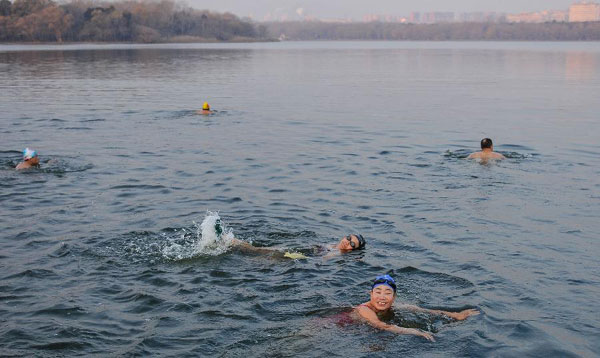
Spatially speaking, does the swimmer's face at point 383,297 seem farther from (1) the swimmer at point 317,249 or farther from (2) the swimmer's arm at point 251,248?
(2) the swimmer's arm at point 251,248

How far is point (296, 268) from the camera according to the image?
484 inches

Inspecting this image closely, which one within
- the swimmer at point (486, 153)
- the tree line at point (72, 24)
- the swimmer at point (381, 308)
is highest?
the tree line at point (72, 24)

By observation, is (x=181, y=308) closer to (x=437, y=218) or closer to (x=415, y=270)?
(x=415, y=270)

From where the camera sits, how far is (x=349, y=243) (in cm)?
1295

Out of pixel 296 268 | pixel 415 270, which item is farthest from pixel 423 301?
pixel 296 268

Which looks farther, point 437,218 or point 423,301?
point 437,218

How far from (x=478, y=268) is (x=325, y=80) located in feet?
140

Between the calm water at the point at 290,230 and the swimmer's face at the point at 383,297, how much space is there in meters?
0.41

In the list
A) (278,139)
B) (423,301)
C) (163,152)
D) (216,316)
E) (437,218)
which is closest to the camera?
(216,316)

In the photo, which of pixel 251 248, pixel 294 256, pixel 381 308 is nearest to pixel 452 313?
pixel 381 308

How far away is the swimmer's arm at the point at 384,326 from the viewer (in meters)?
9.71

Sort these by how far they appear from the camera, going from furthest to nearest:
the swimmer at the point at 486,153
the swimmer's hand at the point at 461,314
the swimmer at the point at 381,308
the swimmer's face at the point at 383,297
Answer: the swimmer at the point at 486,153
the swimmer's hand at the point at 461,314
the swimmer's face at the point at 383,297
the swimmer at the point at 381,308

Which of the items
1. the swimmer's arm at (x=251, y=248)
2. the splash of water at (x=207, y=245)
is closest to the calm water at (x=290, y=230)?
the splash of water at (x=207, y=245)

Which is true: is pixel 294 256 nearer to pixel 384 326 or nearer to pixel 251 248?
pixel 251 248
